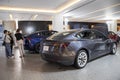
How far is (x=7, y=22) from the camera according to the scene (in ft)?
68.4

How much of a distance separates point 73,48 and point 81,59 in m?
0.55

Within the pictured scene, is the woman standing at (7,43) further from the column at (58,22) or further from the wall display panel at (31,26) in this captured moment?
the wall display panel at (31,26)

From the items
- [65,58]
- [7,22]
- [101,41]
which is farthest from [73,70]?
[7,22]

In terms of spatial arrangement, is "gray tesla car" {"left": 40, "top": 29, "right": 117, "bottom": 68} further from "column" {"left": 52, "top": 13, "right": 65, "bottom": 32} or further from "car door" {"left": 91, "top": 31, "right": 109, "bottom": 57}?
"column" {"left": 52, "top": 13, "right": 65, "bottom": 32}

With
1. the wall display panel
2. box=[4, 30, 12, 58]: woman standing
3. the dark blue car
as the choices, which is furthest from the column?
the wall display panel

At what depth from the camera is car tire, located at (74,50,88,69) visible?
4692mm

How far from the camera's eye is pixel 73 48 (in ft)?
15.1

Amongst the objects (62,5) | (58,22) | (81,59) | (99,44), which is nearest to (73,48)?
(81,59)

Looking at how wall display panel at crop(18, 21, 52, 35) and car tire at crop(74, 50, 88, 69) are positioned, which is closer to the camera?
car tire at crop(74, 50, 88, 69)

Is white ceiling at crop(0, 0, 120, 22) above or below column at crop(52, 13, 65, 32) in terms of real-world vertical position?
above

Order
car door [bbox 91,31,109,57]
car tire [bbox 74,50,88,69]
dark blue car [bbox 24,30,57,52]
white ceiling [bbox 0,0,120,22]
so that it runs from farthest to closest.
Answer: white ceiling [bbox 0,0,120,22] < dark blue car [bbox 24,30,57,52] < car door [bbox 91,31,109,57] < car tire [bbox 74,50,88,69]

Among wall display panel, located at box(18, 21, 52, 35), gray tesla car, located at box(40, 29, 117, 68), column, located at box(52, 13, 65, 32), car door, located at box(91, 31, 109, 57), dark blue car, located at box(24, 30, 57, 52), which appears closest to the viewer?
gray tesla car, located at box(40, 29, 117, 68)

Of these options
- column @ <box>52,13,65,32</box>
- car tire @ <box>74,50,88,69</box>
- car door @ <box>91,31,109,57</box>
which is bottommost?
car tire @ <box>74,50,88,69</box>

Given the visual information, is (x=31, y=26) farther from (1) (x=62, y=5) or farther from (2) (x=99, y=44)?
(2) (x=99, y=44)
